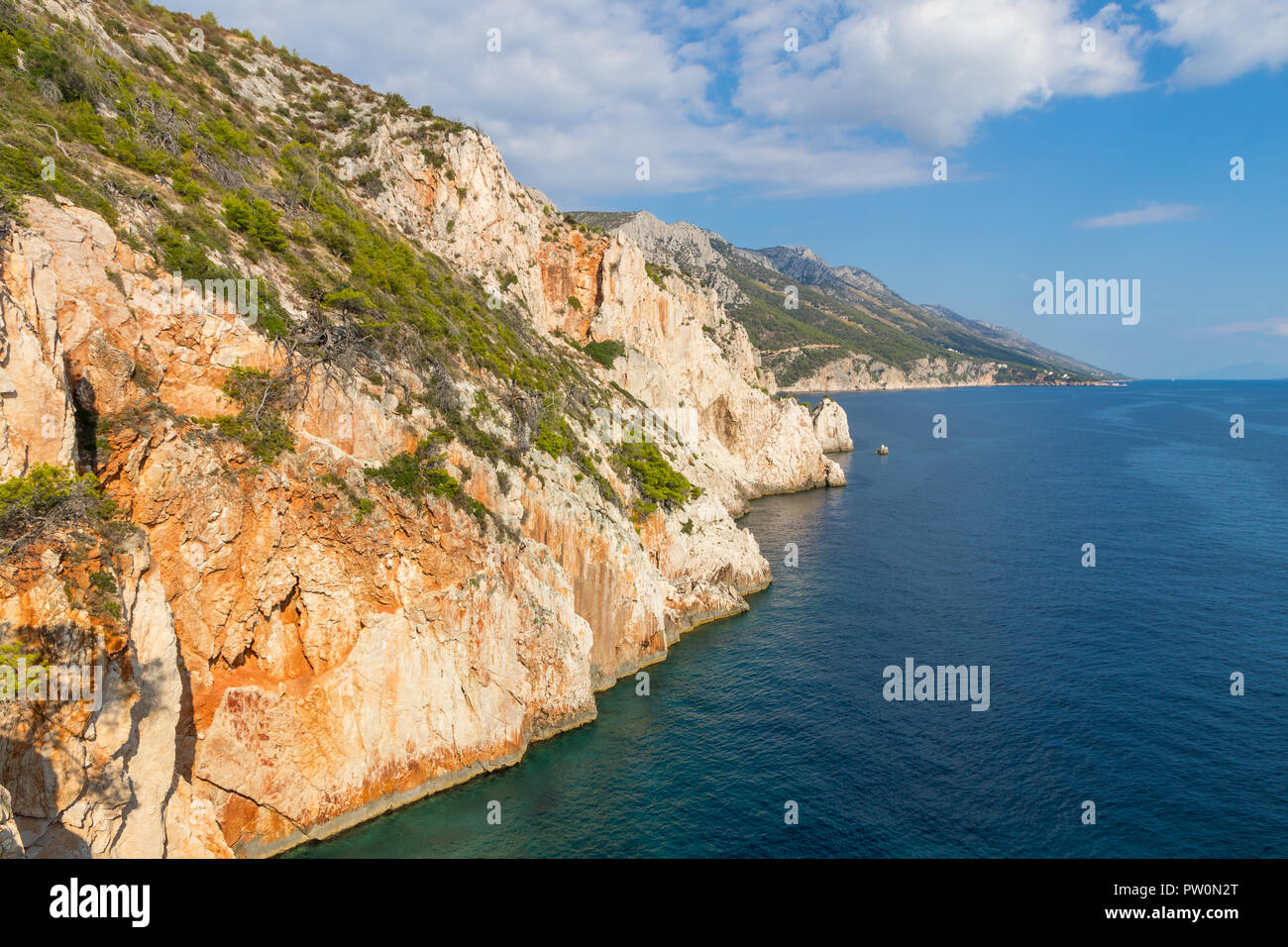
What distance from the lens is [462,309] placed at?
44688 millimetres

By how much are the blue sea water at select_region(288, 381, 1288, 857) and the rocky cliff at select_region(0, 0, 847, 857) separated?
12.9 ft

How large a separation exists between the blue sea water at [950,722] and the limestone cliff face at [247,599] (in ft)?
10.4

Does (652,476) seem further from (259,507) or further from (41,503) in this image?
(41,503)

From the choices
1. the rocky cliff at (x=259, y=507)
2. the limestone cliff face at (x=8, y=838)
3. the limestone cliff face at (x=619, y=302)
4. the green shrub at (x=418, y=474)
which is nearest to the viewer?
the limestone cliff face at (x=8, y=838)

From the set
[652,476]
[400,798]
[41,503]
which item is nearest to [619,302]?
[652,476]

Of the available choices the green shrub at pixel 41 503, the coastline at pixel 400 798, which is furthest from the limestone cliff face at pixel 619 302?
the green shrub at pixel 41 503

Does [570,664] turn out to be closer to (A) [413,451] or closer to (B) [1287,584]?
(A) [413,451]

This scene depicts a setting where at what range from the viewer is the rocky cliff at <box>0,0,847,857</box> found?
1673 centimetres

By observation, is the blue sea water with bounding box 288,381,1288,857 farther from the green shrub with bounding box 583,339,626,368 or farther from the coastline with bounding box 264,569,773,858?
the green shrub with bounding box 583,339,626,368

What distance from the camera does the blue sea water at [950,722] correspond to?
25.0 metres

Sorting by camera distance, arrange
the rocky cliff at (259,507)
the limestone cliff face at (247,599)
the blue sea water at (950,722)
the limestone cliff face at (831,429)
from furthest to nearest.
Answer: the limestone cliff face at (831,429)
the blue sea water at (950,722)
the rocky cliff at (259,507)
the limestone cliff face at (247,599)

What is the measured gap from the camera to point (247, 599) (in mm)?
23703

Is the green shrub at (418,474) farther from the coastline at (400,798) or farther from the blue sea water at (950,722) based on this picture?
the blue sea water at (950,722)
